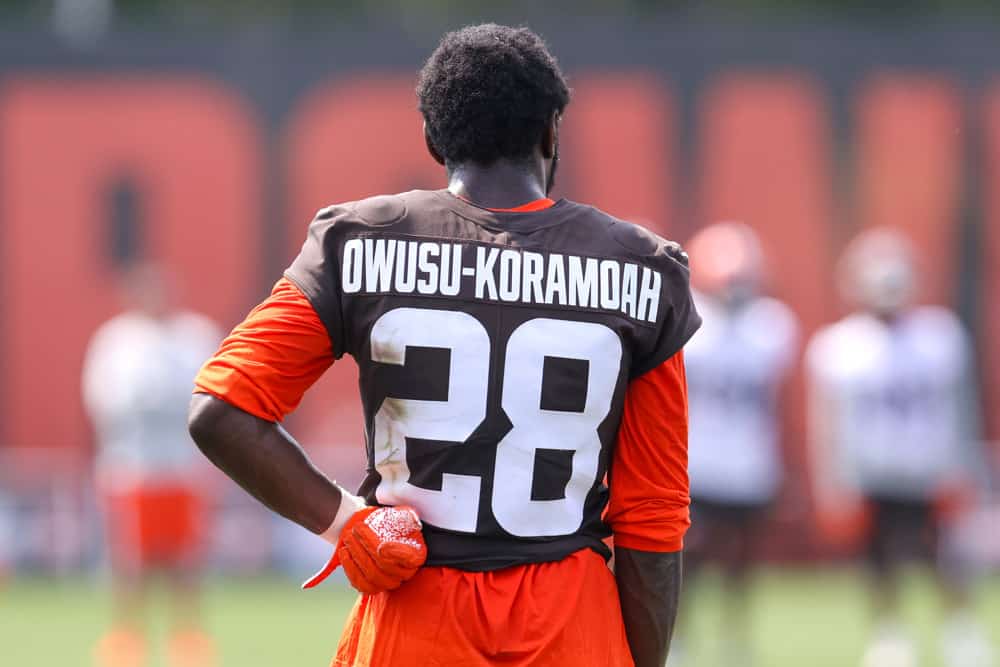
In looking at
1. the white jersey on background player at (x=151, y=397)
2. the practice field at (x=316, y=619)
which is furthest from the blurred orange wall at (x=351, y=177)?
the white jersey on background player at (x=151, y=397)

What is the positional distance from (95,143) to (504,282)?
42.7ft

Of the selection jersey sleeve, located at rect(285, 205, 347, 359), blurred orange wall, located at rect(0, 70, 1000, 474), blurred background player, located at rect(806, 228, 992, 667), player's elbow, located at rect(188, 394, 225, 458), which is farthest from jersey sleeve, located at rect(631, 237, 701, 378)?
blurred orange wall, located at rect(0, 70, 1000, 474)

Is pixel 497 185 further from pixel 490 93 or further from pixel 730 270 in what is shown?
pixel 730 270

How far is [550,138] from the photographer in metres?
3.16

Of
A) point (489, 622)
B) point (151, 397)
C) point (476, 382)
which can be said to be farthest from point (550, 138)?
point (151, 397)

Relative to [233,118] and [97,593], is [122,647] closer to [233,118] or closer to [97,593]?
[97,593]

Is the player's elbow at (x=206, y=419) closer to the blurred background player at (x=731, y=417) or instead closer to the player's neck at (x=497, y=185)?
the player's neck at (x=497, y=185)

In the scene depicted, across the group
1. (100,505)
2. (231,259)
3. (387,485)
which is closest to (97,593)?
(100,505)

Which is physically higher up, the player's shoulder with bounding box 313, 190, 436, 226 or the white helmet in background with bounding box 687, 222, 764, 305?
the player's shoulder with bounding box 313, 190, 436, 226

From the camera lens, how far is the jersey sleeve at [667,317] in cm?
312

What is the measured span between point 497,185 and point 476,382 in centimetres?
39

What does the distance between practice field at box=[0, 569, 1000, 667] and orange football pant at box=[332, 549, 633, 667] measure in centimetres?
557

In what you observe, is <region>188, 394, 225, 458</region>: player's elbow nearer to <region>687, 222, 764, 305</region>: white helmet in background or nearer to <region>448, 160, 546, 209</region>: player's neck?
<region>448, 160, 546, 209</region>: player's neck

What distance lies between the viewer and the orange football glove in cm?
300
